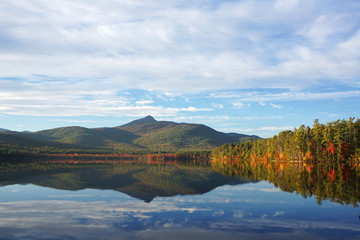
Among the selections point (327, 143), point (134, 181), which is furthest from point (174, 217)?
point (327, 143)

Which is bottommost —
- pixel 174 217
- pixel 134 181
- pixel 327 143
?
pixel 134 181

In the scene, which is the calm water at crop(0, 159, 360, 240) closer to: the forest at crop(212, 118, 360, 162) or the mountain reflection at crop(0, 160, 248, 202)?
the mountain reflection at crop(0, 160, 248, 202)

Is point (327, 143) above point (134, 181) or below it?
above

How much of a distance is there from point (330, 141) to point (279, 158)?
48.3m

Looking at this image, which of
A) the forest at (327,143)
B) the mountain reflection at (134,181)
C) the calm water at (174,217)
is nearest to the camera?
the calm water at (174,217)

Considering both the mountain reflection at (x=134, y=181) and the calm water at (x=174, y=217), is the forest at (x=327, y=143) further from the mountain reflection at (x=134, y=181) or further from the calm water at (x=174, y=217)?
the calm water at (x=174, y=217)

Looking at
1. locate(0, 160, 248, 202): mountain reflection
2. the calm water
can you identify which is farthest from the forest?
the calm water

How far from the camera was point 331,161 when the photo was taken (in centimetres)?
9944

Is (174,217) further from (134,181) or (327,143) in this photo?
(327,143)

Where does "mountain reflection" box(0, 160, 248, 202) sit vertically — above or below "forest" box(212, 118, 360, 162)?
below

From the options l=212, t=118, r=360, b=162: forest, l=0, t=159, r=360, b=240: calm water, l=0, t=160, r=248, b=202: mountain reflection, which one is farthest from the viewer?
l=212, t=118, r=360, b=162: forest

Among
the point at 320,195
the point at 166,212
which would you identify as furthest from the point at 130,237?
the point at 320,195

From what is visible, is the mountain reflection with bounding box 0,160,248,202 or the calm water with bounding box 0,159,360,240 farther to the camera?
the mountain reflection with bounding box 0,160,248,202

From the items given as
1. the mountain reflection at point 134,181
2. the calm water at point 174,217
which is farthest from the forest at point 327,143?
the calm water at point 174,217
